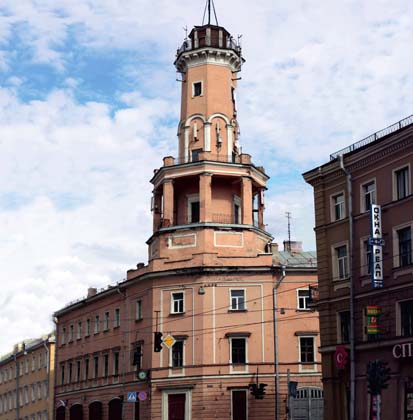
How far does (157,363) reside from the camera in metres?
56.6

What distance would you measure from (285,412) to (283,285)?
338 inches

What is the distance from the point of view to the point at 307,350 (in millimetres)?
55938

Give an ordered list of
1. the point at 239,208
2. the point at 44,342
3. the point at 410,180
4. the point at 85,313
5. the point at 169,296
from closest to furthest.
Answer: the point at 410,180 < the point at 169,296 < the point at 239,208 < the point at 85,313 < the point at 44,342

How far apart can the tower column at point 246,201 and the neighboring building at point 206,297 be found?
0.08 metres

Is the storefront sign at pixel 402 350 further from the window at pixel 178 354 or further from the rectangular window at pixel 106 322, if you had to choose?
the rectangular window at pixel 106 322

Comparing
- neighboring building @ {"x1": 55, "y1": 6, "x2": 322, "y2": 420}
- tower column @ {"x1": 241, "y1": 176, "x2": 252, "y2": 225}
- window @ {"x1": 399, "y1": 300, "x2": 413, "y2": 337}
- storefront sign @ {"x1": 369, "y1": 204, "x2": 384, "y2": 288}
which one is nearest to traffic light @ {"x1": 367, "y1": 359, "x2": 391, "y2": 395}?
window @ {"x1": 399, "y1": 300, "x2": 413, "y2": 337}

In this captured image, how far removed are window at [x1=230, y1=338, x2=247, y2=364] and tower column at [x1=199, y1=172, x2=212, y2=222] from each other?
29.6ft

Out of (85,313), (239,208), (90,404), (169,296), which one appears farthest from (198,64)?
(90,404)

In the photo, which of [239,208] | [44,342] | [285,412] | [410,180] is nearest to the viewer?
[410,180]

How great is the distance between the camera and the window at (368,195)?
39.4m

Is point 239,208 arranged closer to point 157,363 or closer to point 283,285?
point 283,285

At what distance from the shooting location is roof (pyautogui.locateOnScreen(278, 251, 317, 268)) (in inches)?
2306

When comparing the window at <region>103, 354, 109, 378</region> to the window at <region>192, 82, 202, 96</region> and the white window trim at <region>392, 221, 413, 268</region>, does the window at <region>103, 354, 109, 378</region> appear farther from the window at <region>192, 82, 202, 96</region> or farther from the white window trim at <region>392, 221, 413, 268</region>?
the white window trim at <region>392, 221, 413, 268</region>

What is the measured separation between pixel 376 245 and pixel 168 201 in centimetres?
2561
